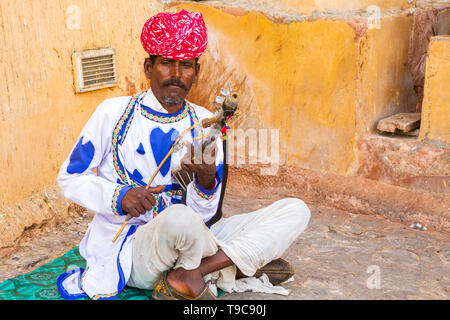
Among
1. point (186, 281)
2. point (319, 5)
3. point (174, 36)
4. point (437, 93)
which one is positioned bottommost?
point (186, 281)

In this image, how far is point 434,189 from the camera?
13.3ft

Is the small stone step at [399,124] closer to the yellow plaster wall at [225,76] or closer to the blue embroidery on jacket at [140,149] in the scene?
the yellow plaster wall at [225,76]

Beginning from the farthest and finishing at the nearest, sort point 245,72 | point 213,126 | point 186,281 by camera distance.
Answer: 1. point 245,72
2. point 186,281
3. point 213,126

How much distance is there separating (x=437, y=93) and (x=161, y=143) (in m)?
2.12

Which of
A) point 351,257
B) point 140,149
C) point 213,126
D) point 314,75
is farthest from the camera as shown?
point 314,75

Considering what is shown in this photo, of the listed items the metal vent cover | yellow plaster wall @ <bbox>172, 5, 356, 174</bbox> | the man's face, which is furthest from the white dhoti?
the metal vent cover

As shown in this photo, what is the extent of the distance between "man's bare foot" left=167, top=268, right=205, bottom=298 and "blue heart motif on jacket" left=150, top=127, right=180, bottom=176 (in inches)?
20.4

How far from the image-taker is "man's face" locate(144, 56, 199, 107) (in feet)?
9.32

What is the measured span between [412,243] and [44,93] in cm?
263

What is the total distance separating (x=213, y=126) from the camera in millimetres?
2646

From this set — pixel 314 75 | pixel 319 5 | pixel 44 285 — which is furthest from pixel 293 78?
pixel 44 285

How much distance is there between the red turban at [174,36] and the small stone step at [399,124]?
6.37 ft

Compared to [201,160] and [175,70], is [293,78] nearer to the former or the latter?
[175,70]

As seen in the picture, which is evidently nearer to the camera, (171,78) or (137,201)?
(137,201)
